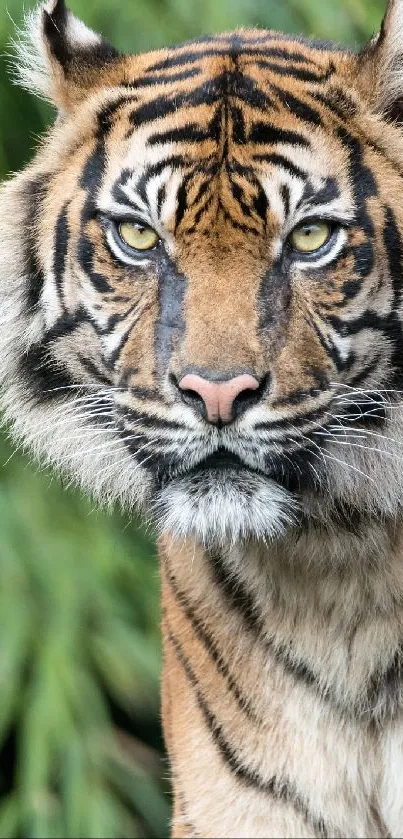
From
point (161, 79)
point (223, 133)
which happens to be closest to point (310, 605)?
point (223, 133)

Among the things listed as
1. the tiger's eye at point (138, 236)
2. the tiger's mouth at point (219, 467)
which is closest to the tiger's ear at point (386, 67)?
the tiger's eye at point (138, 236)

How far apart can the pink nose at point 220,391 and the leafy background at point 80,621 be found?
195 cm

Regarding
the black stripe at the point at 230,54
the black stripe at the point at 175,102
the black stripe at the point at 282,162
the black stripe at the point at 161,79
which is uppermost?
the black stripe at the point at 230,54

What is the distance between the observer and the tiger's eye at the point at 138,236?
2088mm

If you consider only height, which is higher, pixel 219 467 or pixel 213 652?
pixel 219 467

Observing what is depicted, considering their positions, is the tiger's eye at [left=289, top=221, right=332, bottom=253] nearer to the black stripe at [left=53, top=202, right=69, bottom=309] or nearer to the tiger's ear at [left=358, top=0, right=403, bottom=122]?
the tiger's ear at [left=358, top=0, right=403, bottom=122]

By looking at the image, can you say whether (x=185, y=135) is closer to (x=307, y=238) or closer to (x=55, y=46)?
(x=307, y=238)

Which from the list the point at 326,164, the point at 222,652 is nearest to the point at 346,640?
the point at 222,652

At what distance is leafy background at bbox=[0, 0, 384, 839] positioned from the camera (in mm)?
3693

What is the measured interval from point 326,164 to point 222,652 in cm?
90

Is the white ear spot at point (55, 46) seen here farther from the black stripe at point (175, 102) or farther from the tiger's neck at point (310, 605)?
the tiger's neck at point (310, 605)

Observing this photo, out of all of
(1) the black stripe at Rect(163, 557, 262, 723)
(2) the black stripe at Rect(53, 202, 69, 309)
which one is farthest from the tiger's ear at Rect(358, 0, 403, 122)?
(1) the black stripe at Rect(163, 557, 262, 723)

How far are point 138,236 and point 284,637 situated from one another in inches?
29.9

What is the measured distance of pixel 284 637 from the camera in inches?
93.4
